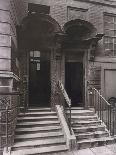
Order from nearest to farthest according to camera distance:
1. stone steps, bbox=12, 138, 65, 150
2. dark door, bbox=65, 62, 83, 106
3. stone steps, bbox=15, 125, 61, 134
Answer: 1. stone steps, bbox=12, 138, 65, 150
2. stone steps, bbox=15, 125, 61, 134
3. dark door, bbox=65, 62, 83, 106

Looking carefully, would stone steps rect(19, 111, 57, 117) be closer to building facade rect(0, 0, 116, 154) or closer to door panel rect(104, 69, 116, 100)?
building facade rect(0, 0, 116, 154)

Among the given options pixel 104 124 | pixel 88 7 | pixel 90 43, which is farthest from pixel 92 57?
pixel 104 124

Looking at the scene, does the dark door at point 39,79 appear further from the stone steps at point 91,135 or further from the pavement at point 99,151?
the pavement at point 99,151

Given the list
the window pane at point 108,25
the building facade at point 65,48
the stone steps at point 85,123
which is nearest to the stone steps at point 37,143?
the stone steps at point 85,123

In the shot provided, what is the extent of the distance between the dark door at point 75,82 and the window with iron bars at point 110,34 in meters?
1.81

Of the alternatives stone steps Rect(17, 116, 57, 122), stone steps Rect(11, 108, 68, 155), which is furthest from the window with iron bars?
stone steps Rect(17, 116, 57, 122)

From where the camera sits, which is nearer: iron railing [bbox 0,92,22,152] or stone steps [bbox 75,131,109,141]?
iron railing [bbox 0,92,22,152]

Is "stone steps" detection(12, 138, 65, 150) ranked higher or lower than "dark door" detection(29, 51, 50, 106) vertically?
lower

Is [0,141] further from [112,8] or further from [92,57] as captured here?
[112,8]

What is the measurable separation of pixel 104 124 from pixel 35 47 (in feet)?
15.9

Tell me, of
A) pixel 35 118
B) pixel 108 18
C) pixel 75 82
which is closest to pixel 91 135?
pixel 35 118

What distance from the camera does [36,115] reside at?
28.1ft

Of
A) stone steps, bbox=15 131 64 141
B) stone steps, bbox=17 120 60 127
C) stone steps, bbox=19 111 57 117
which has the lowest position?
stone steps, bbox=15 131 64 141

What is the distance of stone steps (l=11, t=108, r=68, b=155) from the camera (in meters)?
6.70
